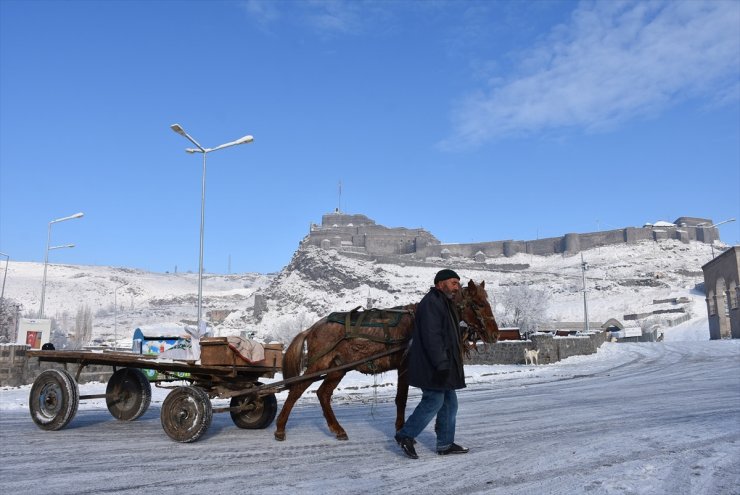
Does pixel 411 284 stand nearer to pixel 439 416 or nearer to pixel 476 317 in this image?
pixel 476 317

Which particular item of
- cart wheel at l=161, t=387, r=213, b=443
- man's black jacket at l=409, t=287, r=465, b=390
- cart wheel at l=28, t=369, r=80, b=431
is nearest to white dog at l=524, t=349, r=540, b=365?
man's black jacket at l=409, t=287, r=465, b=390

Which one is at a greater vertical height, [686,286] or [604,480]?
[686,286]

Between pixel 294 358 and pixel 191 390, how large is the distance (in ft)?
4.44

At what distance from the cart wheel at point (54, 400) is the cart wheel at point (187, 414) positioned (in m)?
1.65

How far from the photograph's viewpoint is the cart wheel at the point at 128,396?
8.98 meters

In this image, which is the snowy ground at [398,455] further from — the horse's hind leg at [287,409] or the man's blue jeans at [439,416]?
the man's blue jeans at [439,416]

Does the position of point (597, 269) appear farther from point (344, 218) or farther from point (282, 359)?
point (282, 359)

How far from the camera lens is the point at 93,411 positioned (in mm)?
10727

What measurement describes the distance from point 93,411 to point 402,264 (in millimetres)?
147216

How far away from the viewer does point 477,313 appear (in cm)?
655

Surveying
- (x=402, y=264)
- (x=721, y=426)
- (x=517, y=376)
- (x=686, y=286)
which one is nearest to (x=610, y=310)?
(x=686, y=286)

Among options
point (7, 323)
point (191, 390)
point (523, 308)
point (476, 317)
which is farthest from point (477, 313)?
point (523, 308)

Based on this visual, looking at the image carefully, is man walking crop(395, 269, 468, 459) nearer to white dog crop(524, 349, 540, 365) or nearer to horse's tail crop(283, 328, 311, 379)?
horse's tail crop(283, 328, 311, 379)

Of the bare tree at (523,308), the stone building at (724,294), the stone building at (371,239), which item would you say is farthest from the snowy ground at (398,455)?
the stone building at (371,239)
